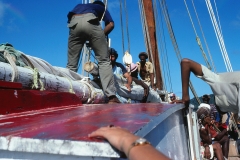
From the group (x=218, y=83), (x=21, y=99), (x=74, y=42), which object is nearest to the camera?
(x=21, y=99)

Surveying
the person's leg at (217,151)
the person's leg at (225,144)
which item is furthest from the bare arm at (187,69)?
Answer: the person's leg at (225,144)

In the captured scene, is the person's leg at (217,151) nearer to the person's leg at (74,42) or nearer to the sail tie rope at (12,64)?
the person's leg at (74,42)

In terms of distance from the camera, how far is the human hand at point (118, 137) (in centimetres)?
71

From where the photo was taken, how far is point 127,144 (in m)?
0.70

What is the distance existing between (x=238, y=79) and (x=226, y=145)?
4.81 metres

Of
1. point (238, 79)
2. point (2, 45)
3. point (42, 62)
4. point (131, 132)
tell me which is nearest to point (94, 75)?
point (42, 62)

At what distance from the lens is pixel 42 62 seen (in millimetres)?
2766

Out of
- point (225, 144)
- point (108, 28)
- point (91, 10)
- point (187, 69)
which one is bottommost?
point (225, 144)

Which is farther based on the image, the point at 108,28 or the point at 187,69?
the point at 108,28

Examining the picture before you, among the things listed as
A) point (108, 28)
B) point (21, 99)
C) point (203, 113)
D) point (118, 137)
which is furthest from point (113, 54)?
point (118, 137)

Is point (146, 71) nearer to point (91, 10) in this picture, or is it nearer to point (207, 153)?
point (207, 153)

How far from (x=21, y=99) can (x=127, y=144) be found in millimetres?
1235

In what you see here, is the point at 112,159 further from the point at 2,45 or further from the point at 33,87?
the point at 2,45

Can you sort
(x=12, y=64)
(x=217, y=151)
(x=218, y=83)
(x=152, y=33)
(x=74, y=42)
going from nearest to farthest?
1. (x=12, y=64)
2. (x=218, y=83)
3. (x=74, y=42)
4. (x=217, y=151)
5. (x=152, y=33)
